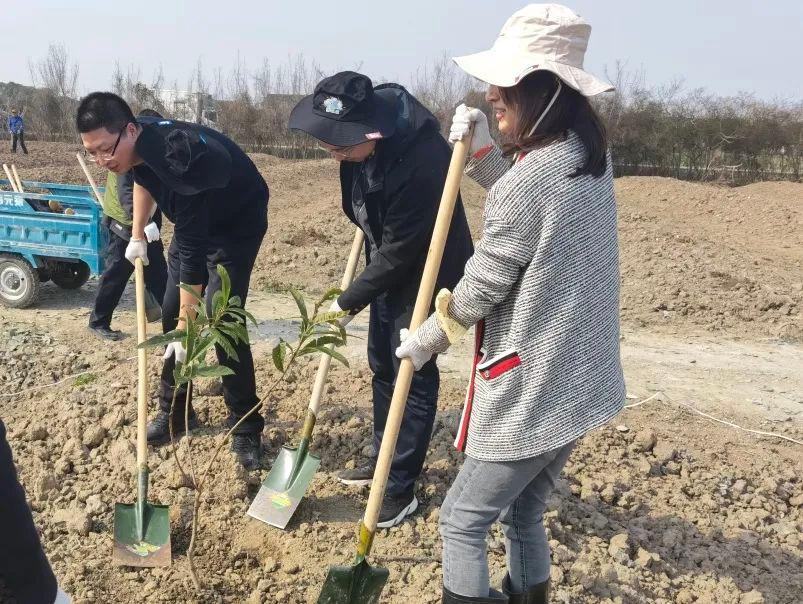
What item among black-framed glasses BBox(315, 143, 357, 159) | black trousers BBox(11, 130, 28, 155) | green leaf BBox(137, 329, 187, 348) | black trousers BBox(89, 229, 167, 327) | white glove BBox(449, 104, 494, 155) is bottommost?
black trousers BBox(11, 130, 28, 155)

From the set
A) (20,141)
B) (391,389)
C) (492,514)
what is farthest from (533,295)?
(20,141)

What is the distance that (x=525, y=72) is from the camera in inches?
64.7

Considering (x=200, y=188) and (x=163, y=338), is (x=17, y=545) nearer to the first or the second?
(x=163, y=338)

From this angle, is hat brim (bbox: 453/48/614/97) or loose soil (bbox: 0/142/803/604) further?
loose soil (bbox: 0/142/803/604)

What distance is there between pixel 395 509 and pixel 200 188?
1533mm

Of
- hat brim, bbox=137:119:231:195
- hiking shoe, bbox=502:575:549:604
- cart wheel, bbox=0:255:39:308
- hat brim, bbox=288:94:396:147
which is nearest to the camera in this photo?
hiking shoe, bbox=502:575:549:604

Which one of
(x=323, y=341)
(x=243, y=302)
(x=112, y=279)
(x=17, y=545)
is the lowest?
(x=112, y=279)

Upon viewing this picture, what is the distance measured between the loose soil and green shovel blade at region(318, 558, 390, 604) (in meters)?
0.34

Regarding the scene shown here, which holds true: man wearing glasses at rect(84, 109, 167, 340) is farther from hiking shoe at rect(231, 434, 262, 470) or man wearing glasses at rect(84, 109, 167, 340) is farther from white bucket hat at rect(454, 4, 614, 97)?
white bucket hat at rect(454, 4, 614, 97)

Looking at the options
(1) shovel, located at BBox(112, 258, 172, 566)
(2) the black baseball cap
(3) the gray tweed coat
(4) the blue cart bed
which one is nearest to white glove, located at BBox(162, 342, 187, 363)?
(1) shovel, located at BBox(112, 258, 172, 566)

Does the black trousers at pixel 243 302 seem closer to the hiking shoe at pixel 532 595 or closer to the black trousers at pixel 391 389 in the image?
the black trousers at pixel 391 389

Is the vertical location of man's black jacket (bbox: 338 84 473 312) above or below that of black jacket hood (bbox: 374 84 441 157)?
below

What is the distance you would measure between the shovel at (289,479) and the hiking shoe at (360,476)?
0.24 m

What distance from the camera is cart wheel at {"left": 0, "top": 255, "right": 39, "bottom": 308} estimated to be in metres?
5.88
